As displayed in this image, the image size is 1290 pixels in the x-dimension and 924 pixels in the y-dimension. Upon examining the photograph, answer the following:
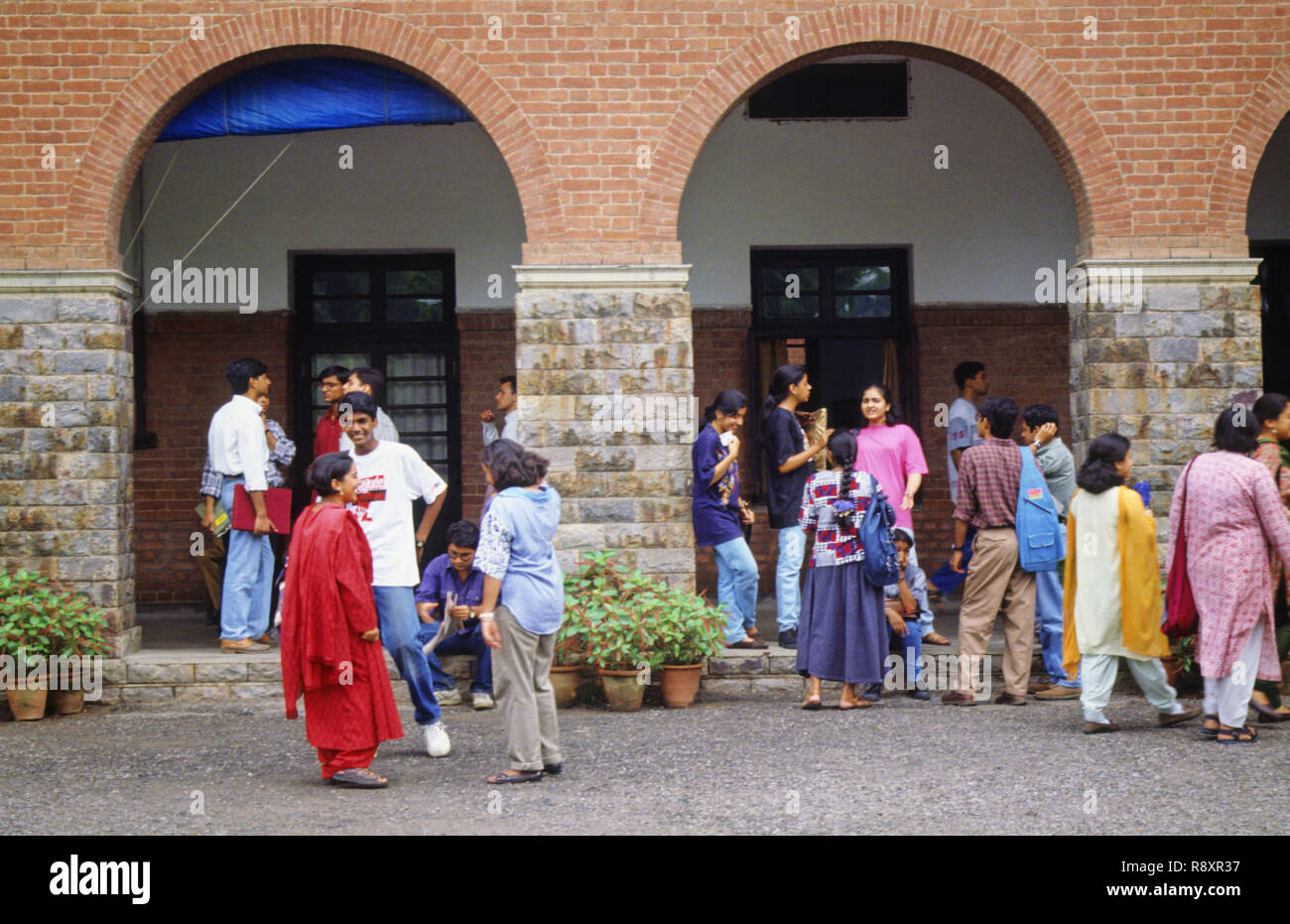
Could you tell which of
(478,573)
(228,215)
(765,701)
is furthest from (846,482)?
(228,215)

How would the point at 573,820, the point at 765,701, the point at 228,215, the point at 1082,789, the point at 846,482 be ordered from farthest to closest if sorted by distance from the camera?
the point at 228,215
the point at 765,701
the point at 846,482
the point at 1082,789
the point at 573,820

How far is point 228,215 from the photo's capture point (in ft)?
39.1

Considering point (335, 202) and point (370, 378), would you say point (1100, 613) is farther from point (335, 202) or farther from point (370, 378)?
point (335, 202)

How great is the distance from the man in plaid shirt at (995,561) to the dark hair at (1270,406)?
1.34 m

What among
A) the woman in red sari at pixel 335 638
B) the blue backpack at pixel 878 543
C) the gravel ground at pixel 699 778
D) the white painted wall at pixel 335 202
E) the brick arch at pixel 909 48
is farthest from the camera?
the white painted wall at pixel 335 202

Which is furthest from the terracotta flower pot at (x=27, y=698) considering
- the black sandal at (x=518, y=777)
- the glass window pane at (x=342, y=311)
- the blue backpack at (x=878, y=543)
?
the blue backpack at (x=878, y=543)

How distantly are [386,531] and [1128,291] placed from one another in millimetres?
5269

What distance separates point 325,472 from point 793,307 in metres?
6.79

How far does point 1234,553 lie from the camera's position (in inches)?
277

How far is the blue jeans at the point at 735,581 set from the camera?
902 centimetres

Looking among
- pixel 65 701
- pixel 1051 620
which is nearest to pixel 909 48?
pixel 1051 620

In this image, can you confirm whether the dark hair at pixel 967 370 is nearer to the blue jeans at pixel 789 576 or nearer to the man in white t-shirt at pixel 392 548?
the blue jeans at pixel 789 576

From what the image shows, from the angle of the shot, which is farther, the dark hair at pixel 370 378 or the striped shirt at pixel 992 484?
the striped shirt at pixel 992 484

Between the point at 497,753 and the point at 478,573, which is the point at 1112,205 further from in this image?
the point at 497,753
